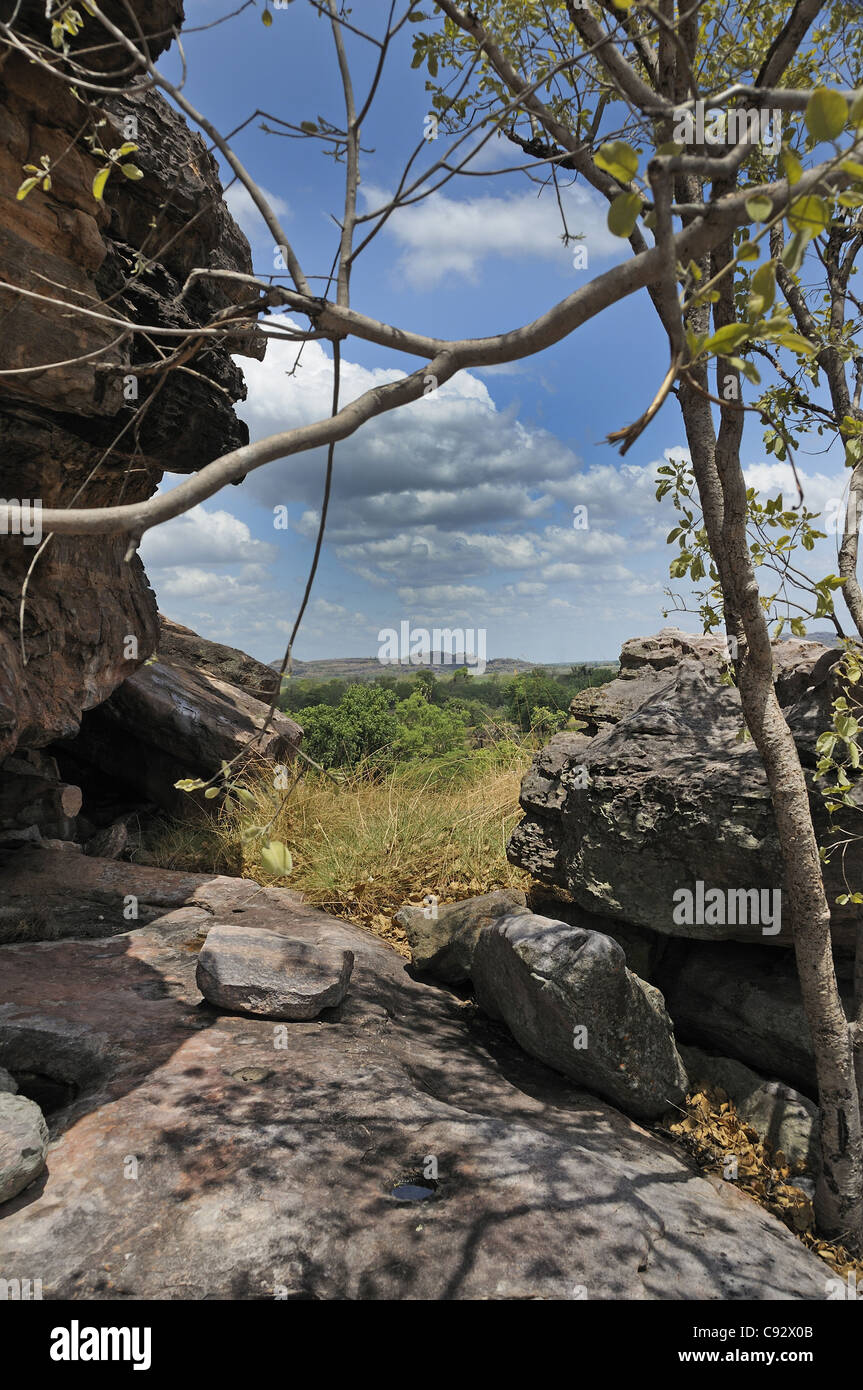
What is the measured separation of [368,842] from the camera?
285 inches

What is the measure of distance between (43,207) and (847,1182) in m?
6.54

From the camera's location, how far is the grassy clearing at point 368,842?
22.5 ft

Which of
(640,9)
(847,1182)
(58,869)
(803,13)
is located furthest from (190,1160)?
(640,9)

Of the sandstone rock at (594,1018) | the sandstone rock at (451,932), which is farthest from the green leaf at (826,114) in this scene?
the sandstone rock at (451,932)

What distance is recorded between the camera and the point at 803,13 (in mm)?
3305

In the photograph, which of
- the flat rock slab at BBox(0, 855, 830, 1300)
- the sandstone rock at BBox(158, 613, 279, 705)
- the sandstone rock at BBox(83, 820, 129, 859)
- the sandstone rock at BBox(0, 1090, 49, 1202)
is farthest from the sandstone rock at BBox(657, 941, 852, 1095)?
the sandstone rock at BBox(158, 613, 279, 705)

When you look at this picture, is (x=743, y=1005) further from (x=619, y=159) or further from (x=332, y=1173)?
(x=619, y=159)

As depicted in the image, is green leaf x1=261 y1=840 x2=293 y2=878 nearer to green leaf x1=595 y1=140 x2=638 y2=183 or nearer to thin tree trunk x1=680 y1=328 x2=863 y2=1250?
green leaf x1=595 y1=140 x2=638 y2=183

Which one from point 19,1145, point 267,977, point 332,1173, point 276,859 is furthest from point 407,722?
point 276,859

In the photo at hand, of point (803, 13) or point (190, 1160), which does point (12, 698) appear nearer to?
point (190, 1160)

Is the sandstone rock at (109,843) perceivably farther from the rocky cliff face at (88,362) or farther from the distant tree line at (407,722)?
the distant tree line at (407,722)

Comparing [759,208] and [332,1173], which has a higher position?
[759,208]

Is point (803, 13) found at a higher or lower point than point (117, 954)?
higher

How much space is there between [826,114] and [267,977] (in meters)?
4.39
